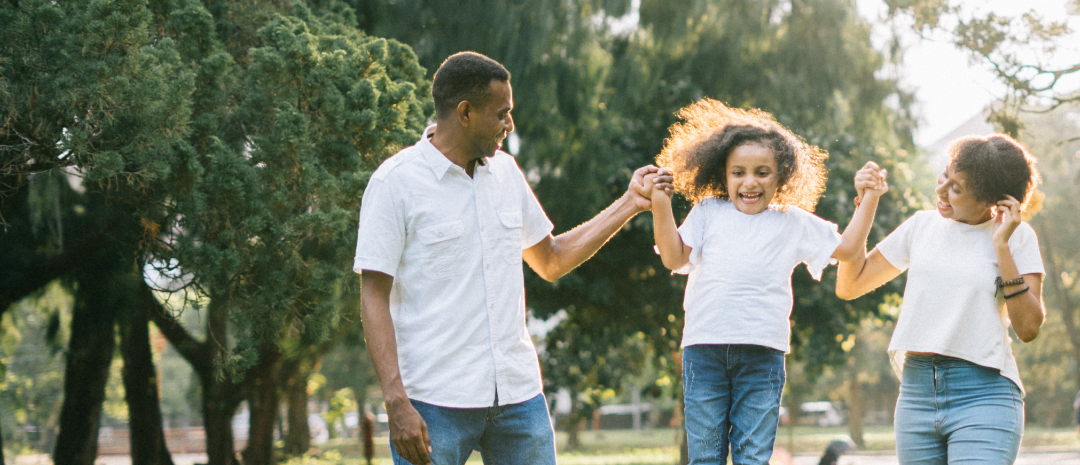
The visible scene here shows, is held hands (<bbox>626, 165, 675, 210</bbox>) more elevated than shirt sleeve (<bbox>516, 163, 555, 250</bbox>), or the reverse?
held hands (<bbox>626, 165, 675, 210</bbox>)

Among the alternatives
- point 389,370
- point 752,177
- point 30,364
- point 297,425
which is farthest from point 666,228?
point 30,364

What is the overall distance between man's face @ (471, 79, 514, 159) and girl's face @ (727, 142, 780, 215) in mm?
1053

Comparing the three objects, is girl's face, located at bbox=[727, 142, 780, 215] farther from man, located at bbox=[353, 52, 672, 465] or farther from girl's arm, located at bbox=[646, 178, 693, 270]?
man, located at bbox=[353, 52, 672, 465]

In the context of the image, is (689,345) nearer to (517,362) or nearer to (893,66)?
(517,362)

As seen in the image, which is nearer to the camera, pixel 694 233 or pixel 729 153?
pixel 694 233

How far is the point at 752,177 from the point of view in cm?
328

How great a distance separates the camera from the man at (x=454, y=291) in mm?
2463

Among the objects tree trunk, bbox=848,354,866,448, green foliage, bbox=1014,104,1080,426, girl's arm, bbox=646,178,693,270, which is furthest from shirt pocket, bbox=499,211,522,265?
tree trunk, bbox=848,354,866,448

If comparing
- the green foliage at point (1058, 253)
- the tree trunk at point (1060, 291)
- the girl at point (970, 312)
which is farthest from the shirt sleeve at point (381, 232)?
the tree trunk at point (1060, 291)

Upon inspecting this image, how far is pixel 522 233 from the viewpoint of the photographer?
9.52ft

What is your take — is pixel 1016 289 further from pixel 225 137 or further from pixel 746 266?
pixel 225 137

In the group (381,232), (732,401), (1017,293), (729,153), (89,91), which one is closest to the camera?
(381,232)

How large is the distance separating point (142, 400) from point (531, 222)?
10.8m

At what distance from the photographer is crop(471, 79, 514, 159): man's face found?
2627 mm
